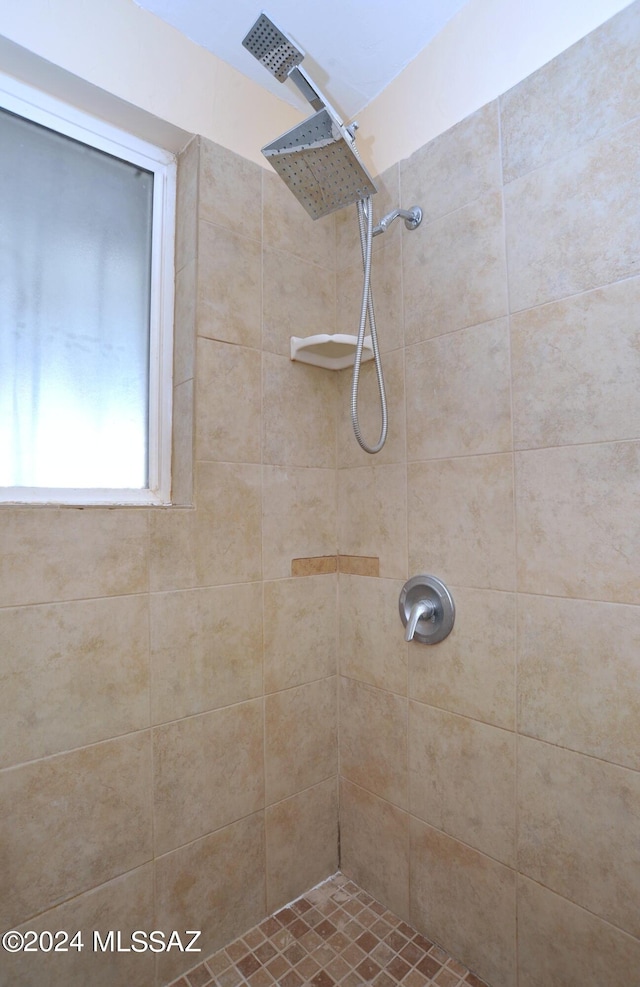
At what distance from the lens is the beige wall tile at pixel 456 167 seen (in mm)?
1105

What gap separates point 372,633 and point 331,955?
712 millimetres

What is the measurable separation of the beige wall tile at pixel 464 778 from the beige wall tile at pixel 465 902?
4 centimetres

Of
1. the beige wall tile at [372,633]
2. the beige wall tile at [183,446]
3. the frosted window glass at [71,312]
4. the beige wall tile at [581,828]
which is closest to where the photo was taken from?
the beige wall tile at [581,828]

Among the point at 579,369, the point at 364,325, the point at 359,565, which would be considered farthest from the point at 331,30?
the point at 359,565

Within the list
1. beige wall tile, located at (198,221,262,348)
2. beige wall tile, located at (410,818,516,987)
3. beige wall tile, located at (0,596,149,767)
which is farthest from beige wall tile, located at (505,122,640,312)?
beige wall tile, located at (410,818,516,987)

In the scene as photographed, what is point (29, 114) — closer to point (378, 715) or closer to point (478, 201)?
point (478, 201)

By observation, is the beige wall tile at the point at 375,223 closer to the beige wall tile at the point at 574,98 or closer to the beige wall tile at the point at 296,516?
the beige wall tile at the point at 574,98

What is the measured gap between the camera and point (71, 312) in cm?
114

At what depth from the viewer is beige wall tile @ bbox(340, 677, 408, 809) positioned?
125 centimetres

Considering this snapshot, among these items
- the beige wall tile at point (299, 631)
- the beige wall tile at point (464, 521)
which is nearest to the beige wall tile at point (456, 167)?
the beige wall tile at point (464, 521)

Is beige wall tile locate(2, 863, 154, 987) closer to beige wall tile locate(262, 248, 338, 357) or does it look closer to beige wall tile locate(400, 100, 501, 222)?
beige wall tile locate(262, 248, 338, 357)

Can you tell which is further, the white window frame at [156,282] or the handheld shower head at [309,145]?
the white window frame at [156,282]

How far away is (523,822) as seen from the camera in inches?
39.6

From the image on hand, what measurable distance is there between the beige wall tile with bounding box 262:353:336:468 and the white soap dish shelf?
27 millimetres
